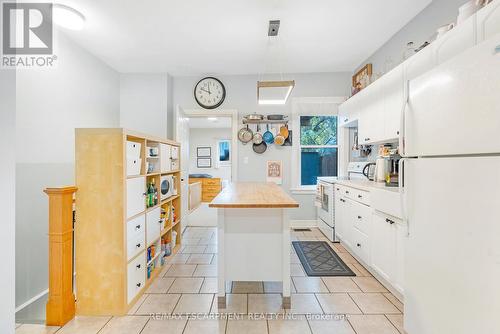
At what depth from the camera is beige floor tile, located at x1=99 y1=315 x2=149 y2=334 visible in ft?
6.07

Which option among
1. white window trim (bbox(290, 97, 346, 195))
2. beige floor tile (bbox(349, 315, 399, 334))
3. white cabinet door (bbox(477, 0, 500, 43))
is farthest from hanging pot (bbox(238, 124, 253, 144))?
white cabinet door (bbox(477, 0, 500, 43))

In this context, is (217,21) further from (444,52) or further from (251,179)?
(251,179)

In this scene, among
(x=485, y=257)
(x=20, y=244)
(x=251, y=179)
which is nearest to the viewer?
(x=485, y=257)

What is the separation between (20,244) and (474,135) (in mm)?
3612

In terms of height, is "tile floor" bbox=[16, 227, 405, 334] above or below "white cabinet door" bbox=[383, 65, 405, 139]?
below

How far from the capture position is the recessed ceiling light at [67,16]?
2.42 m

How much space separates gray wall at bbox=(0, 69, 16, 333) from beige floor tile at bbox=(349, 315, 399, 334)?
219cm

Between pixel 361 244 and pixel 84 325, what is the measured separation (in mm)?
2697

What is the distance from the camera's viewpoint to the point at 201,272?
2781 millimetres

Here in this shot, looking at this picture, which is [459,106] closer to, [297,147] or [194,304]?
[194,304]

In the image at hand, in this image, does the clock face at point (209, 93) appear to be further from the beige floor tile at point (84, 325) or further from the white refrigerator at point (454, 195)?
the beige floor tile at point (84, 325)

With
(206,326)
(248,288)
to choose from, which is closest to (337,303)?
(248,288)

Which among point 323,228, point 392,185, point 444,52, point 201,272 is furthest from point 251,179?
point 444,52

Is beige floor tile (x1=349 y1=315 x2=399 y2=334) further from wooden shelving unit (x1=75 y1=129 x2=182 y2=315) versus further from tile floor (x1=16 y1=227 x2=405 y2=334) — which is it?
wooden shelving unit (x1=75 y1=129 x2=182 y2=315)
